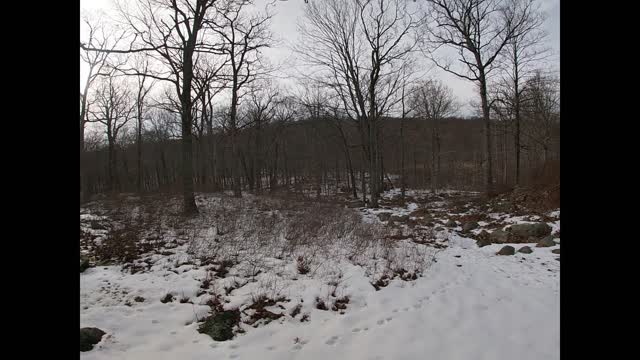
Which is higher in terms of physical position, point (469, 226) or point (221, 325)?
point (469, 226)

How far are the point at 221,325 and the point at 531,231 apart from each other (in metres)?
9.02

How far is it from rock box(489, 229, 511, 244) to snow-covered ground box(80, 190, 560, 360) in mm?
2098

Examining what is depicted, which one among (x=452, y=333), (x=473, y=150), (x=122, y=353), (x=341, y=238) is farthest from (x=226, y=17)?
(x=473, y=150)

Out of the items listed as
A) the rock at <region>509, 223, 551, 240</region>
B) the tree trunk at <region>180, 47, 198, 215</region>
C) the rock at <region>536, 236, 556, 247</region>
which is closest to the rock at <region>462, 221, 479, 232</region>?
the rock at <region>509, 223, 551, 240</region>

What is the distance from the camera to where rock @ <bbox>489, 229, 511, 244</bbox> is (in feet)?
27.8

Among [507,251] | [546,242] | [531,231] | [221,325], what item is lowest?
[221,325]

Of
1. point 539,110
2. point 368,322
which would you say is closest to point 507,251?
point 368,322

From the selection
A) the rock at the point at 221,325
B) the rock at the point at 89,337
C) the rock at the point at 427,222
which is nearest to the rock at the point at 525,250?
the rock at the point at 427,222

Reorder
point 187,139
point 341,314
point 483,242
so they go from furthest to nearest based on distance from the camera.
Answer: point 187,139, point 483,242, point 341,314

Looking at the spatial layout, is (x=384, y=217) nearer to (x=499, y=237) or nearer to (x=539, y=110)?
(x=499, y=237)

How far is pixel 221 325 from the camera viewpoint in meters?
3.84

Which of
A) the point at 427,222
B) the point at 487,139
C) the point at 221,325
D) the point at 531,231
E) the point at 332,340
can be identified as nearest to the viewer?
the point at 332,340

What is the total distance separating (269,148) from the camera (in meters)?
35.8
